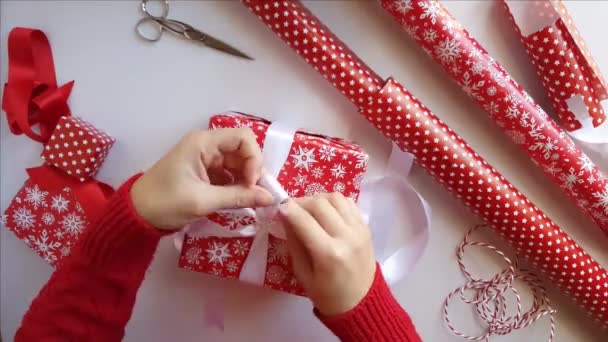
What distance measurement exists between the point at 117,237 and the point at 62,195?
0.19 metres

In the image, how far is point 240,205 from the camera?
0.57 meters

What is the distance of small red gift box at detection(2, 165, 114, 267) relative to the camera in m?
0.73

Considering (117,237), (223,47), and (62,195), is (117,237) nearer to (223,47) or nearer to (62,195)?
(62,195)

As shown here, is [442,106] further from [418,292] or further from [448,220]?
[418,292]

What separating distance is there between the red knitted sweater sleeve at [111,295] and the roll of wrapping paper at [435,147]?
20 cm

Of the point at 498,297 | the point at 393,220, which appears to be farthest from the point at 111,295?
the point at 498,297

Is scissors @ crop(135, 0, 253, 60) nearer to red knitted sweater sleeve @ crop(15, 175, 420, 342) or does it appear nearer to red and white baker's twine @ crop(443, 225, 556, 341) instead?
red knitted sweater sleeve @ crop(15, 175, 420, 342)

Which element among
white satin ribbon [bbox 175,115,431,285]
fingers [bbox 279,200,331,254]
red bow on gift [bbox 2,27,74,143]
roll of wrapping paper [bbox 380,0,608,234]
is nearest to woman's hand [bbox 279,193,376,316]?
fingers [bbox 279,200,331,254]

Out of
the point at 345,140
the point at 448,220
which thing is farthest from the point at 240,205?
the point at 448,220

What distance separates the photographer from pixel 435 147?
69 centimetres

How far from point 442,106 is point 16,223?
0.63m

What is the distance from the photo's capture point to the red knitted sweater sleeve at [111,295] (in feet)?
1.89

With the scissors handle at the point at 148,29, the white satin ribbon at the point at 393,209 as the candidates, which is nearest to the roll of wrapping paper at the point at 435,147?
the white satin ribbon at the point at 393,209

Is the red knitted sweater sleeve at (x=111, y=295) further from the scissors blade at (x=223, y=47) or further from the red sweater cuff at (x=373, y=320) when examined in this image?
the scissors blade at (x=223, y=47)
